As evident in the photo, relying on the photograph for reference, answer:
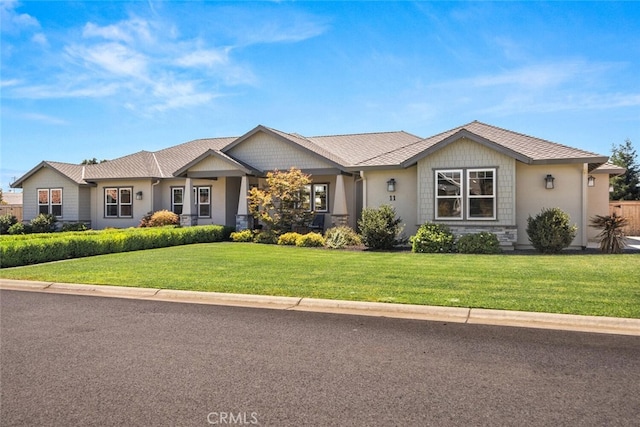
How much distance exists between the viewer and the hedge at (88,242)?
13.0m

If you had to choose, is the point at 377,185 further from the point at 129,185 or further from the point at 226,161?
the point at 129,185

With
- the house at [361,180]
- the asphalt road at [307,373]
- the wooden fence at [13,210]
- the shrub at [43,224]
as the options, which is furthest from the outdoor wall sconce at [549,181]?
the wooden fence at [13,210]

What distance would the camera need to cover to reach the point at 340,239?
17531mm

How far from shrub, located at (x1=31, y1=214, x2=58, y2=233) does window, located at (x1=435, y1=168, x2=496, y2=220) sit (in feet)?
74.9

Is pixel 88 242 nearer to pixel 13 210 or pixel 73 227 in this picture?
pixel 73 227

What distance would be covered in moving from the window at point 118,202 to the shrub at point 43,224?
10.4 ft

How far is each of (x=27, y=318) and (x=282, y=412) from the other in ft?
17.6

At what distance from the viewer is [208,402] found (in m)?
3.87

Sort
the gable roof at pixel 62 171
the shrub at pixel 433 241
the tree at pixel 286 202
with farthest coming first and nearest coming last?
the gable roof at pixel 62 171, the tree at pixel 286 202, the shrub at pixel 433 241

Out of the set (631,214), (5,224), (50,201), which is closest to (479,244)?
(631,214)

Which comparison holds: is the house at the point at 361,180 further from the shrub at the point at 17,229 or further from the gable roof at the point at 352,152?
the shrub at the point at 17,229

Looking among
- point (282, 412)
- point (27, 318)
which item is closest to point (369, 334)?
point (282, 412)

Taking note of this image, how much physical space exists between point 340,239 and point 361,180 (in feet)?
19.7

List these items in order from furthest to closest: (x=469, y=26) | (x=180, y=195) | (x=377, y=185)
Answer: (x=180, y=195) < (x=377, y=185) < (x=469, y=26)
